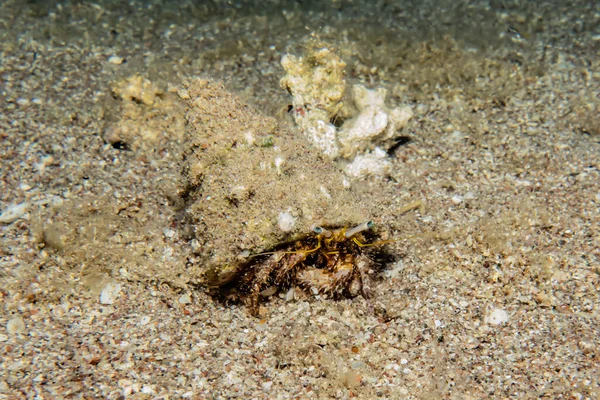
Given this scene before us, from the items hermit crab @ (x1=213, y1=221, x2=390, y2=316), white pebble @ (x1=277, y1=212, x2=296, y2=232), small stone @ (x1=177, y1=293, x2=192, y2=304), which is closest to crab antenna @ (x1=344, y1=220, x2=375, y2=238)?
hermit crab @ (x1=213, y1=221, x2=390, y2=316)

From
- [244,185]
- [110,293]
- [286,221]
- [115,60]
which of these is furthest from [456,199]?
[115,60]

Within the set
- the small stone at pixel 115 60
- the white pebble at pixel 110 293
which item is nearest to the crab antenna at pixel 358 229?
the white pebble at pixel 110 293

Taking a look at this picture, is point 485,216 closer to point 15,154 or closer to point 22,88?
point 15,154

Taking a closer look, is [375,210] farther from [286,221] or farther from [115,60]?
[115,60]

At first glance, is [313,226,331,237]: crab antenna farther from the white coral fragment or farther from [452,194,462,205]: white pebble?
[452,194,462,205]: white pebble

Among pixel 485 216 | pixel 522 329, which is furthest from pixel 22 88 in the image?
pixel 522 329

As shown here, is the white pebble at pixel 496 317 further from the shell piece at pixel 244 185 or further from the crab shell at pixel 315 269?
the shell piece at pixel 244 185
